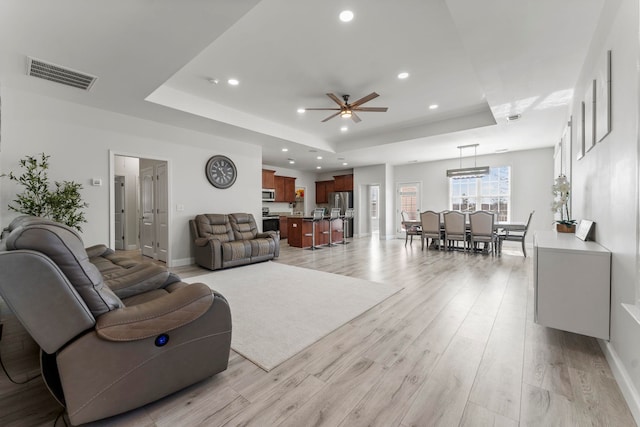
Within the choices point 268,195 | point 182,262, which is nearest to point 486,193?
point 268,195

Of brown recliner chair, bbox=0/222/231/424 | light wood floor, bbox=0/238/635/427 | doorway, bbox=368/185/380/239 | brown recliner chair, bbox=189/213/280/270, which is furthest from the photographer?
doorway, bbox=368/185/380/239

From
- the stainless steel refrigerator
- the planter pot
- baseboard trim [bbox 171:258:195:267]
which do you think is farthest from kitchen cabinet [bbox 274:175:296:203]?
the planter pot

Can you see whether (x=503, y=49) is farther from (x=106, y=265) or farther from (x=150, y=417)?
(x=106, y=265)

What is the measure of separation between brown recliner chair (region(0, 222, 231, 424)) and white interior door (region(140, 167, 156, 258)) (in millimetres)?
4928

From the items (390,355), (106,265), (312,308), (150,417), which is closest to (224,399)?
(150,417)

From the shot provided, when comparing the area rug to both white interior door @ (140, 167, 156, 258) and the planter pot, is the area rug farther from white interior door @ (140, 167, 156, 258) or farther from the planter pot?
white interior door @ (140, 167, 156, 258)

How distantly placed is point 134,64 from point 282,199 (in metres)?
7.05

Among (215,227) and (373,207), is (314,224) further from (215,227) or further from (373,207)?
(373,207)

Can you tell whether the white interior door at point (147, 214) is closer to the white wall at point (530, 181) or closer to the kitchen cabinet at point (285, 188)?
the kitchen cabinet at point (285, 188)

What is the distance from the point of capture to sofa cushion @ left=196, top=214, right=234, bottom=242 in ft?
16.5

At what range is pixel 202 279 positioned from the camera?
409 cm

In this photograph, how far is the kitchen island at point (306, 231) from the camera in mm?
7277

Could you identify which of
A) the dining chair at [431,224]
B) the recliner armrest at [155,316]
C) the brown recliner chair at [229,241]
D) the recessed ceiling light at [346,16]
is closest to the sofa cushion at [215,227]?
the brown recliner chair at [229,241]

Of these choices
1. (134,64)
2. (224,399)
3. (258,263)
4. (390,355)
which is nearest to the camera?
(224,399)
